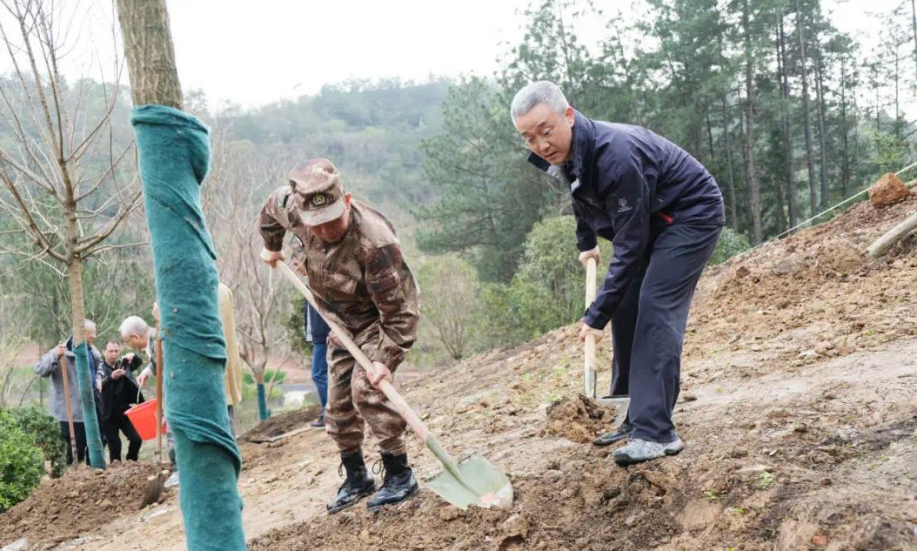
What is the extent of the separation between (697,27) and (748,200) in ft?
23.3

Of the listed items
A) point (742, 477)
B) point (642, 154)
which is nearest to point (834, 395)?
point (742, 477)

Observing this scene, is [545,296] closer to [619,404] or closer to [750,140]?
[619,404]

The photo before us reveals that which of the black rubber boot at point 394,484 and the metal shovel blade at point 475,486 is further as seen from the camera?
the black rubber boot at point 394,484

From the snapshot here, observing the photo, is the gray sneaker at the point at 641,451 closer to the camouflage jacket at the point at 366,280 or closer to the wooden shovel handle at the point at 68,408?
the camouflage jacket at the point at 366,280

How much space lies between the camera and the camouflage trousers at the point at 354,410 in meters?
3.71

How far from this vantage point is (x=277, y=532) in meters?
3.88

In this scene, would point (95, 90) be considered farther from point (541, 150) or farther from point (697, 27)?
point (697, 27)

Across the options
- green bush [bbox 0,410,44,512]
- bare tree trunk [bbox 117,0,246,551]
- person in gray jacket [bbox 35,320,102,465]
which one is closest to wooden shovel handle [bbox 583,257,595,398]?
bare tree trunk [bbox 117,0,246,551]

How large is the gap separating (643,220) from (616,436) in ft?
3.77

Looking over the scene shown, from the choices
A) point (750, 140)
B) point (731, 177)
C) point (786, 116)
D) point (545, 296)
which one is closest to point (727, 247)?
point (545, 296)

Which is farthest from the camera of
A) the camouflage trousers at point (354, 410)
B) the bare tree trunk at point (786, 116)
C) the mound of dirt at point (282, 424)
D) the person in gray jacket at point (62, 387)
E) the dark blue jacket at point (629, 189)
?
the bare tree trunk at point (786, 116)

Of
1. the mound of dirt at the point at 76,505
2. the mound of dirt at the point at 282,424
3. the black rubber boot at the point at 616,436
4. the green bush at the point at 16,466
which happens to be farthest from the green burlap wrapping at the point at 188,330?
the mound of dirt at the point at 282,424

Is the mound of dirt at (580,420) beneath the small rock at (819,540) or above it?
beneath

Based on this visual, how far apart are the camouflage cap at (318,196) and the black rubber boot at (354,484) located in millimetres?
1419
